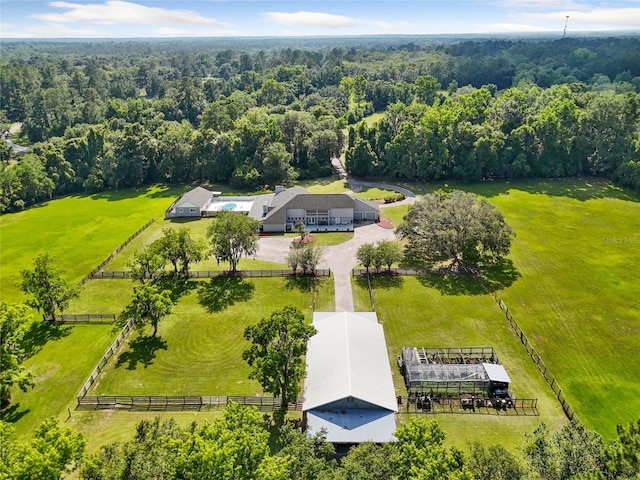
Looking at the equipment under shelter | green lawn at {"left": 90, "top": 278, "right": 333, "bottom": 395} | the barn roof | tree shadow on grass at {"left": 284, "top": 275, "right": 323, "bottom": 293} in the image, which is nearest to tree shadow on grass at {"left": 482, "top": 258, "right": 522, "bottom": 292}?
the equipment under shelter

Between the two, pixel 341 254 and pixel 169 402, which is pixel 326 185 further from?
pixel 169 402

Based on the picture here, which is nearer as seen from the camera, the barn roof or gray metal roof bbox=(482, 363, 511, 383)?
the barn roof

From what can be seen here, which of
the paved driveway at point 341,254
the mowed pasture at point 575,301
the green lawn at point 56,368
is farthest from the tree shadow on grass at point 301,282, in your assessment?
the green lawn at point 56,368

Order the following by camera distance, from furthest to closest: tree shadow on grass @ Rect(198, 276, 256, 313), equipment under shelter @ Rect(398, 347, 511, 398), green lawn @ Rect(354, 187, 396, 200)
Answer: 1. green lawn @ Rect(354, 187, 396, 200)
2. tree shadow on grass @ Rect(198, 276, 256, 313)
3. equipment under shelter @ Rect(398, 347, 511, 398)

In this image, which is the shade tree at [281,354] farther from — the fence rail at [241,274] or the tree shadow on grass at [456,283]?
the tree shadow on grass at [456,283]

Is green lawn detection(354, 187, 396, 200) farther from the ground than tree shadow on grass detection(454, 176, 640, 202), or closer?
closer

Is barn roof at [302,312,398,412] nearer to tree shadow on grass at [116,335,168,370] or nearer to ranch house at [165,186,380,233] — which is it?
tree shadow on grass at [116,335,168,370]

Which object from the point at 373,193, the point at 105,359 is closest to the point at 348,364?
the point at 105,359

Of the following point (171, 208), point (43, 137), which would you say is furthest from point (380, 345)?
point (43, 137)
